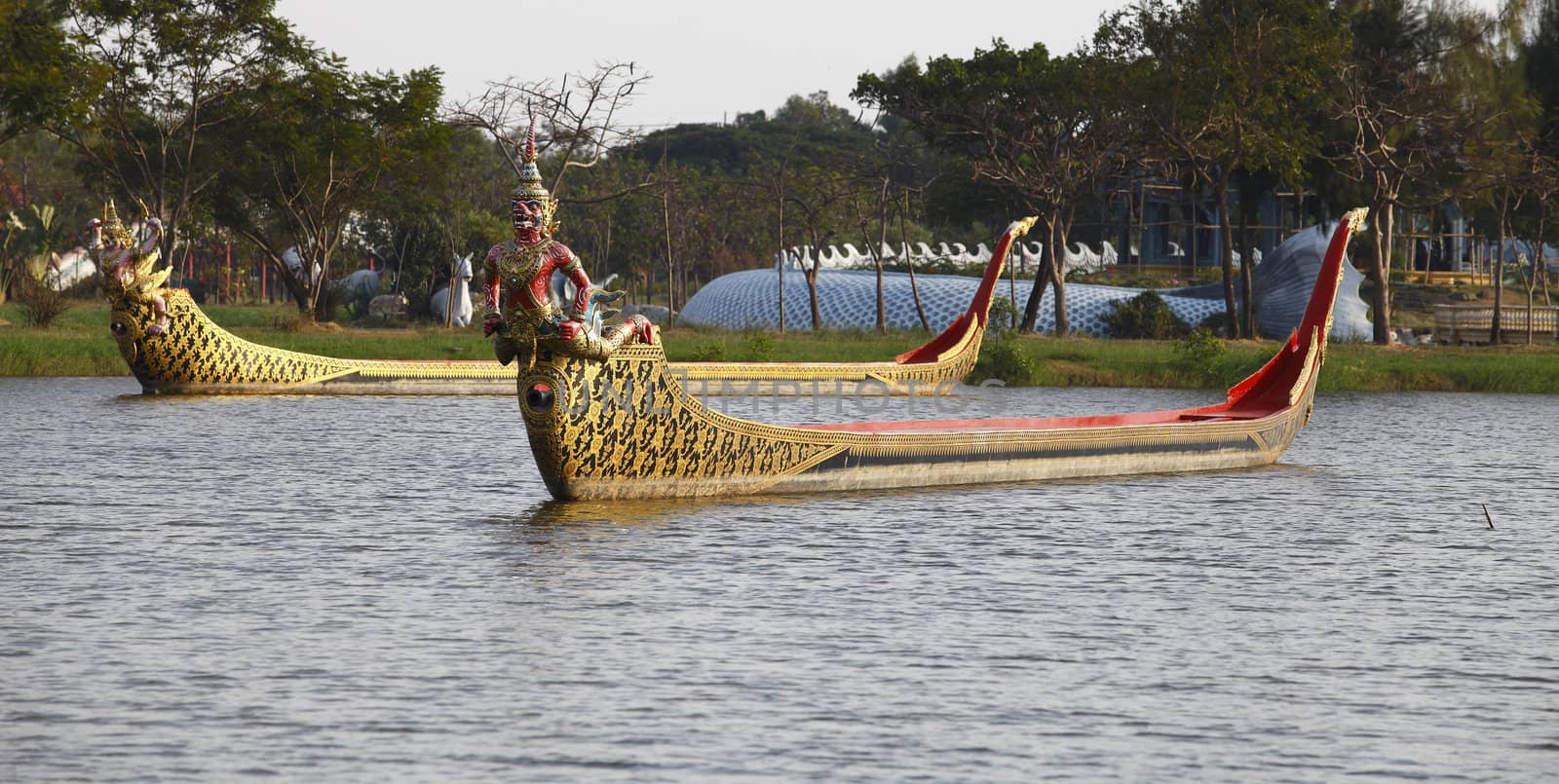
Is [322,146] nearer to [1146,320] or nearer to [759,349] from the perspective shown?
[759,349]

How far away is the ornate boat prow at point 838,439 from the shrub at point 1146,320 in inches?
1054

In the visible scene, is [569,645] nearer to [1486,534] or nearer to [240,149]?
[1486,534]

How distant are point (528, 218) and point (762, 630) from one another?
4.68m

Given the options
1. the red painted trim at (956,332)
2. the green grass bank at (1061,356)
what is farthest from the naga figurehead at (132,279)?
the red painted trim at (956,332)

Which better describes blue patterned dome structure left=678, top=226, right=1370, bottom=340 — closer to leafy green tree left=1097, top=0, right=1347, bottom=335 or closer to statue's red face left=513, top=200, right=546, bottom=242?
leafy green tree left=1097, top=0, right=1347, bottom=335

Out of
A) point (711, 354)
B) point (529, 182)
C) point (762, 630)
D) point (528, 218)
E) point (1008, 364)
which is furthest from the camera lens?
point (711, 354)

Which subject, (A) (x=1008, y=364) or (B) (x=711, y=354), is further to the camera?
(B) (x=711, y=354)

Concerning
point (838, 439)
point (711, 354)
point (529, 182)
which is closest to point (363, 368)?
point (711, 354)

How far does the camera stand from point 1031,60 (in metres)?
47.2

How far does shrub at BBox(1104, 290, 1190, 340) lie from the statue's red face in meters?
35.6

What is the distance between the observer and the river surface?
780cm

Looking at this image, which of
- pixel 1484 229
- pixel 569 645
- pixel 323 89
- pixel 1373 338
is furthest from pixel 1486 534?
pixel 1484 229

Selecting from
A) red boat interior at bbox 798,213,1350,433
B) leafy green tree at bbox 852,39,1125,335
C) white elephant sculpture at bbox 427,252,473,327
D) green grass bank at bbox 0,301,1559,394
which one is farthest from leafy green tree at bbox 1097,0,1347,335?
red boat interior at bbox 798,213,1350,433

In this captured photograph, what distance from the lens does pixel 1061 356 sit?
36.9 meters
